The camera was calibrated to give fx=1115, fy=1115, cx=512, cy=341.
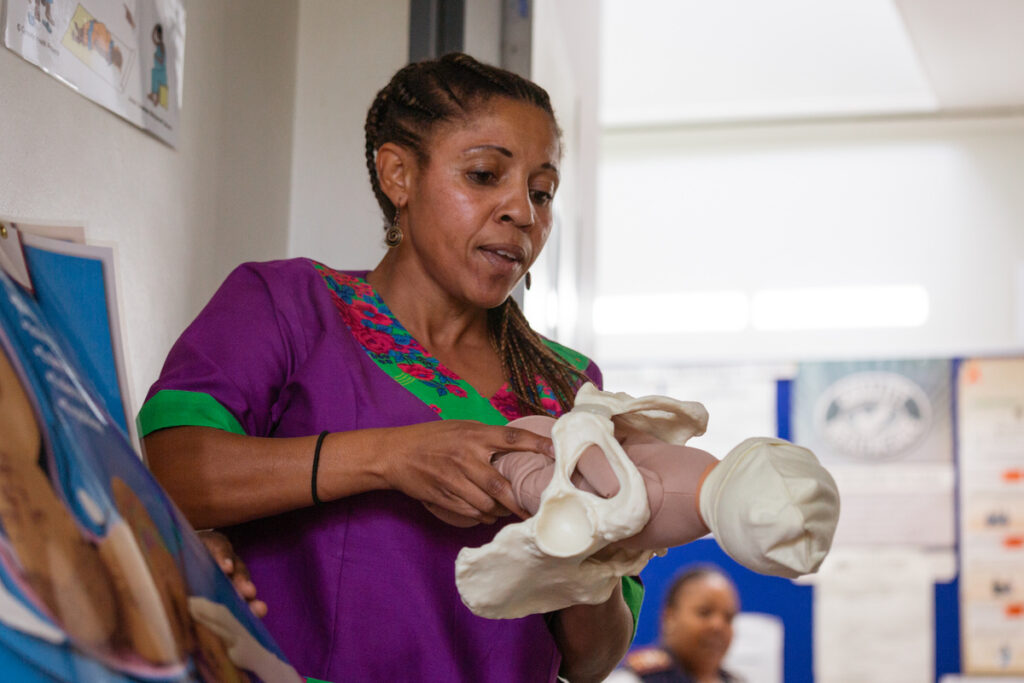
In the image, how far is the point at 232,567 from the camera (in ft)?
2.81

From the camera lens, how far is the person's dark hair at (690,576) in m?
4.66

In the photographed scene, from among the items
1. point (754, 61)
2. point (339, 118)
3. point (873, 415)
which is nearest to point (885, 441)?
point (873, 415)

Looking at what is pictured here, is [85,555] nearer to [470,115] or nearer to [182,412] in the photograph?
[182,412]

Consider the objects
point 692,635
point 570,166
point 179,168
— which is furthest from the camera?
point 692,635

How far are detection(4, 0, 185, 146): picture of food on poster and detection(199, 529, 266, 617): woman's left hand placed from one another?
0.47m

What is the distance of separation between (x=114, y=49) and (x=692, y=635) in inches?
150

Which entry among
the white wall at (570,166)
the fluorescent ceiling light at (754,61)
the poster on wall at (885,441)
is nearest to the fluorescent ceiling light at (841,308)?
the poster on wall at (885,441)

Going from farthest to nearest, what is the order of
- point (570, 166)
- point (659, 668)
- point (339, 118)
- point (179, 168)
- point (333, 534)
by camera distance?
1. point (659, 668)
2. point (570, 166)
3. point (339, 118)
4. point (179, 168)
5. point (333, 534)

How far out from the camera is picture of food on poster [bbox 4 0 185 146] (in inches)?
40.2

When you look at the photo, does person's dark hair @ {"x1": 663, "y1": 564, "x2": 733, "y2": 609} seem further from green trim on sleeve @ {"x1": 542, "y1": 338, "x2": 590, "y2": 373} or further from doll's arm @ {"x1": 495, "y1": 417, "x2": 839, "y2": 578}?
doll's arm @ {"x1": 495, "y1": 417, "x2": 839, "y2": 578}

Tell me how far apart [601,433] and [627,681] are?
161 inches

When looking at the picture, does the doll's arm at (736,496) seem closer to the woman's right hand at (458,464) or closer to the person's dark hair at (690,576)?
the woman's right hand at (458,464)

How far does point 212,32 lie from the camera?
1.46m

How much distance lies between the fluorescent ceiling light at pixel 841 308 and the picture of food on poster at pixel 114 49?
4.08 m
